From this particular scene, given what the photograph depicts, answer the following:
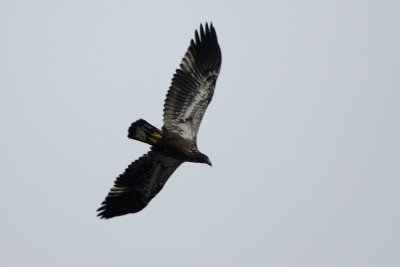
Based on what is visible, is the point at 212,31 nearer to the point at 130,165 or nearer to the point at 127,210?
the point at 130,165

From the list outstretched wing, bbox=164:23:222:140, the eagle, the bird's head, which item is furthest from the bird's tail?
the bird's head

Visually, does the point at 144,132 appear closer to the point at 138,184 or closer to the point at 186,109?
the point at 186,109

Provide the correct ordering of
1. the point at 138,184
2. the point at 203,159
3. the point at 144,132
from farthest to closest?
the point at 138,184 → the point at 203,159 → the point at 144,132

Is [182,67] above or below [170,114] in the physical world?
above

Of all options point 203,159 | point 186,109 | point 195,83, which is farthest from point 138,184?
point 195,83

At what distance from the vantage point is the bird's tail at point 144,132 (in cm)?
1254

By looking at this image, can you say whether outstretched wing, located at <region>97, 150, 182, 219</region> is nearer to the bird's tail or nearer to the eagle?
the eagle

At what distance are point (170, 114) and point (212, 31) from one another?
5.95ft

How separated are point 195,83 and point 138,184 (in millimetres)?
2361

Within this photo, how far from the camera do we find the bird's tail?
41.1 ft

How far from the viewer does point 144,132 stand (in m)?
12.7

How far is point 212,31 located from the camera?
43.7 feet

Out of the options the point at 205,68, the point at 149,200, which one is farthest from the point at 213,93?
the point at 149,200

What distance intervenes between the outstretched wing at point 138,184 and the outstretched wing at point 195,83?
779 millimetres
